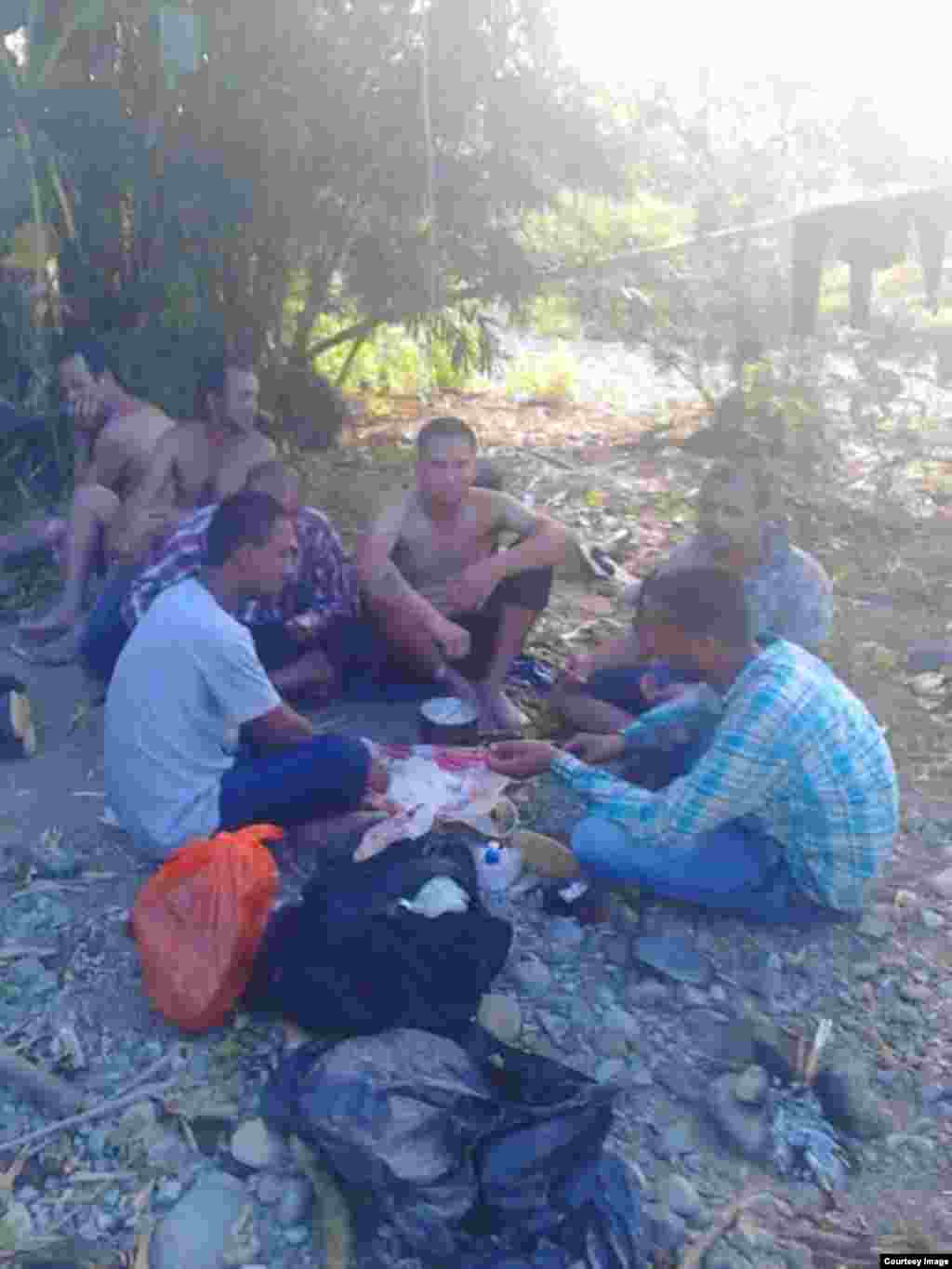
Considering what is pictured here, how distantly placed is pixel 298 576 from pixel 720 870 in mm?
2119

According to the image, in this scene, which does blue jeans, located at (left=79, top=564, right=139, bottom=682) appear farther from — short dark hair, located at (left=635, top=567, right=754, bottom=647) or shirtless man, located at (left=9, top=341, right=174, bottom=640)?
short dark hair, located at (left=635, top=567, right=754, bottom=647)

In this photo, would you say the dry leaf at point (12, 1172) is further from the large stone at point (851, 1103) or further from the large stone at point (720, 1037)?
the large stone at point (851, 1103)

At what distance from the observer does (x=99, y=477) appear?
21.4 ft

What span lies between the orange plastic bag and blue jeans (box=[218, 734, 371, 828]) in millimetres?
539

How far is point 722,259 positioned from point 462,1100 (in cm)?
823

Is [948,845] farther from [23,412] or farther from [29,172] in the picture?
[23,412]

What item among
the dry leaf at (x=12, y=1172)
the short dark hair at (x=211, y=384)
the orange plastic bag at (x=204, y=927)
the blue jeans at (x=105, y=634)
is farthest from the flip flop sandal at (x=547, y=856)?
the short dark hair at (x=211, y=384)

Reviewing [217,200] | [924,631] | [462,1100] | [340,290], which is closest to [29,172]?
[217,200]

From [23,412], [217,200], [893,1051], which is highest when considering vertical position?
[217,200]

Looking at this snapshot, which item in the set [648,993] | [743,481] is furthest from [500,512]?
[648,993]

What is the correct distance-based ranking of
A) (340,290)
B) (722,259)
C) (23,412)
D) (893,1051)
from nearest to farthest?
(893,1051), (23,412), (340,290), (722,259)

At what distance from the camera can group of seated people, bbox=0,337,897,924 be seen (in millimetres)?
3838

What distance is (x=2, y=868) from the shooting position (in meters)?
4.45

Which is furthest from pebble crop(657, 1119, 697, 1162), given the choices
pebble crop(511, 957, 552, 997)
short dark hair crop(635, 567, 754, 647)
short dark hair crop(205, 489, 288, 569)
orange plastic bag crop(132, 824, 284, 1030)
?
short dark hair crop(205, 489, 288, 569)
